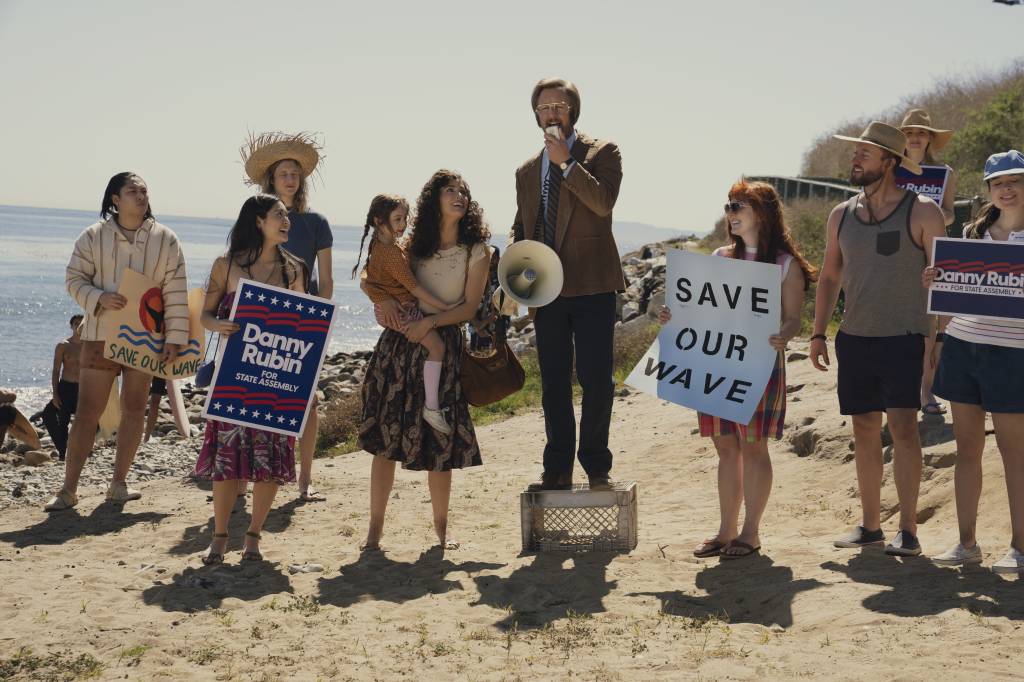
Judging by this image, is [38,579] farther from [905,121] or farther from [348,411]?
[348,411]

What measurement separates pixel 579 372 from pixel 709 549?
4.10 feet

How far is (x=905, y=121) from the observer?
8.51 meters

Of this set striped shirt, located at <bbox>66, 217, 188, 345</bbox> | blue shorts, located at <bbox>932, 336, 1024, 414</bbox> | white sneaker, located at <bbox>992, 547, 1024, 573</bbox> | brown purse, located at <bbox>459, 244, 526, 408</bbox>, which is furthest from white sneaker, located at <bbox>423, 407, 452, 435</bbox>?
white sneaker, located at <bbox>992, 547, 1024, 573</bbox>

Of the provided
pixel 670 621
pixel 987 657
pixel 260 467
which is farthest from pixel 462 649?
pixel 987 657

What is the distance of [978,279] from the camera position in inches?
228

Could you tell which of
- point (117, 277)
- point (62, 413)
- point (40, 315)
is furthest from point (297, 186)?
point (40, 315)

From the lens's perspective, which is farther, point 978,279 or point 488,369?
point 488,369

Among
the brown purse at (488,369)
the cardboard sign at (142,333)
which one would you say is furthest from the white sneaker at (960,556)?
the cardboard sign at (142,333)

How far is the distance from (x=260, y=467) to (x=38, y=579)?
4.60ft

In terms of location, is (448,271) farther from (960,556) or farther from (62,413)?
(62,413)

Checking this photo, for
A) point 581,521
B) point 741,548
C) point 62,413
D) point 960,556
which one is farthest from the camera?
point 62,413

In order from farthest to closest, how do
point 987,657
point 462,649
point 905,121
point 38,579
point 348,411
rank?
point 348,411 < point 905,121 < point 38,579 < point 462,649 < point 987,657

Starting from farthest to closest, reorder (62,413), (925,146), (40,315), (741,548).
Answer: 1. (40,315)
2. (62,413)
3. (925,146)
4. (741,548)

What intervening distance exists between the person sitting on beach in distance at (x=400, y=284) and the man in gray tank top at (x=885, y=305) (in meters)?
2.21
